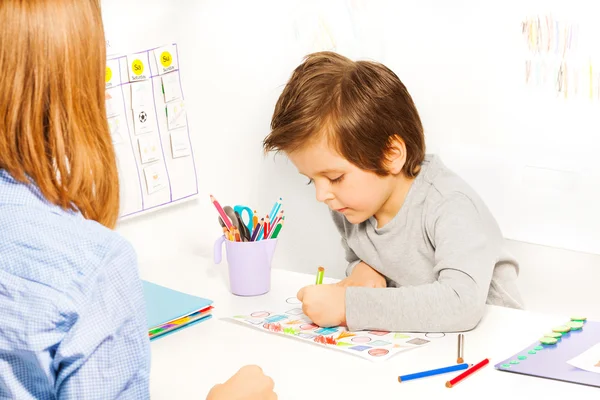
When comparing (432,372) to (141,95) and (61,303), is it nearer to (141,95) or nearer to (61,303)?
(61,303)

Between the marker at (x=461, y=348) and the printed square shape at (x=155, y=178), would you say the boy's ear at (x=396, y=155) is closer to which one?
the marker at (x=461, y=348)

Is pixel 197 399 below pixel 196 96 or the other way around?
below

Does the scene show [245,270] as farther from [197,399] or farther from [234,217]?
[197,399]

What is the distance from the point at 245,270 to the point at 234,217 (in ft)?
0.36

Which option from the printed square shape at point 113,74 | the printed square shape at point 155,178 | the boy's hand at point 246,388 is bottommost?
the boy's hand at point 246,388

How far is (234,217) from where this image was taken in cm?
135

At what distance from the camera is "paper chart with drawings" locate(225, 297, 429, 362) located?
1010 millimetres

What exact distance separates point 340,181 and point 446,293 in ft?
0.87

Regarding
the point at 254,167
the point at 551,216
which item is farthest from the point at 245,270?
the point at 551,216

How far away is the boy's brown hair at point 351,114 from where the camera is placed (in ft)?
4.00

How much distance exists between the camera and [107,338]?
2.02 ft

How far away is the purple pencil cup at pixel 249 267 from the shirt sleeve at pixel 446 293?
23cm

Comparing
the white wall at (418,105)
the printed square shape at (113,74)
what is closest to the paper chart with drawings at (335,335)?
the white wall at (418,105)

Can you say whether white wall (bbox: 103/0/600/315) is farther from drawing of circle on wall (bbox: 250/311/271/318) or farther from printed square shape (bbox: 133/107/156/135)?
drawing of circle on wall (bbox: 250/311/271/318)
